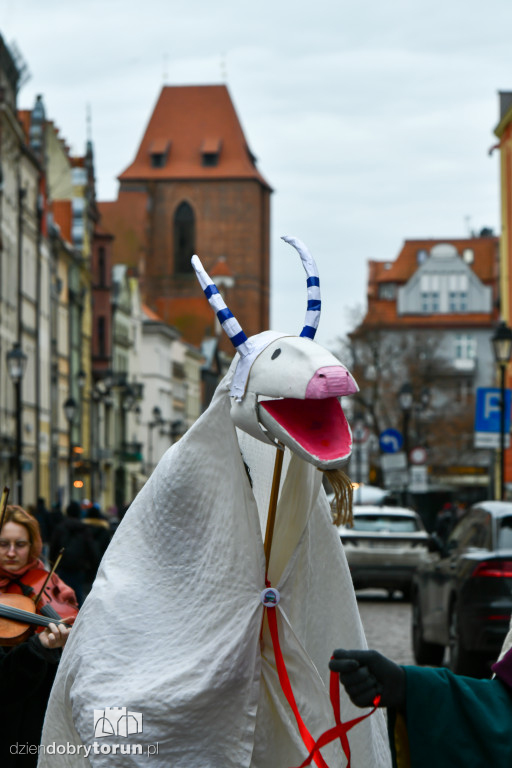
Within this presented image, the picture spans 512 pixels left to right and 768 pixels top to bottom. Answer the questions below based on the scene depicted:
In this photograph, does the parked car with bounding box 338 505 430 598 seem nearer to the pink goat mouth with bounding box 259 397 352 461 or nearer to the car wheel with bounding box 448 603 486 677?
the car wheel with bounding box 448 603 486 677

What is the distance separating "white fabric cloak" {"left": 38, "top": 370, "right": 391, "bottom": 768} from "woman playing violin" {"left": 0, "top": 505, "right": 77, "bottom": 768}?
0.84 metres

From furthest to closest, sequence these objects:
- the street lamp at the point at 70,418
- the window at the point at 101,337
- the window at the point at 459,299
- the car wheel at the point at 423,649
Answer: the window at the point at 459,299, the window at the point at 101,337, the street lamp at the point at 70,418, the car wheel at the point at 423,649

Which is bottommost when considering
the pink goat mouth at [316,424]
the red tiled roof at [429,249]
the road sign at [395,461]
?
the road sign at [395,461]

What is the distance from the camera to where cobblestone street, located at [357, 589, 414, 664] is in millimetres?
16328

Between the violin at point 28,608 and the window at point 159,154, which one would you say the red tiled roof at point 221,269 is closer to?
the window at point 159,154

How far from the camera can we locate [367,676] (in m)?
3.19

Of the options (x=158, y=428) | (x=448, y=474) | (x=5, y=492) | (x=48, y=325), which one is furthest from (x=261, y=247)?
(x=5, y=492)

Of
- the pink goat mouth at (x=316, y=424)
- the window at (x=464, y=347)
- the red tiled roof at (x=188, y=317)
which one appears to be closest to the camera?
the pink goat mouth at (x=316, y=424)

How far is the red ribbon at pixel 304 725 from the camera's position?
3918mm

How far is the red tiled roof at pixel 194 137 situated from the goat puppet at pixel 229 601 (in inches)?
5036

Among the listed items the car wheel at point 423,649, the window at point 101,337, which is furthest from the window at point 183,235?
the car wheel at point 423,649

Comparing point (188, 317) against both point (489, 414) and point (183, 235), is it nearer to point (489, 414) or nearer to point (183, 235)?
point (183, 235)

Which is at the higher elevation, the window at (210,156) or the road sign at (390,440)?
the window at (210,156)

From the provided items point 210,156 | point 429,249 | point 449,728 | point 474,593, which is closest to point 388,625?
point 474,593
